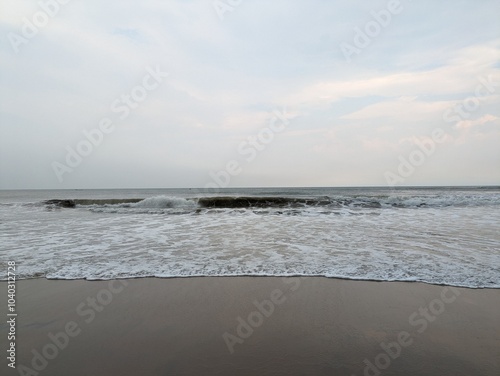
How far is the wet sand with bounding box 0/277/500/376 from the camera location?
244 centimetres

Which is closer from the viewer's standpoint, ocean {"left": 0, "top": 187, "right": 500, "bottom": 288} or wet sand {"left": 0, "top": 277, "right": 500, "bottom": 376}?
wet sand {"left": 0, "top": 277, "right": 500, "bottom": 376}

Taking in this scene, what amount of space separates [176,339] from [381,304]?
2643mm

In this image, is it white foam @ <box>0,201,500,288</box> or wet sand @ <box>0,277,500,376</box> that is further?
white foam @ <box>0,201,500,288</box>

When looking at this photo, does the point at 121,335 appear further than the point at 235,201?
No

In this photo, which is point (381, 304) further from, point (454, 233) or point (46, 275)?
point (454, 233)

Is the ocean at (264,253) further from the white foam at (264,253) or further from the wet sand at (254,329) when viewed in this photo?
the wet sand at (254,329)

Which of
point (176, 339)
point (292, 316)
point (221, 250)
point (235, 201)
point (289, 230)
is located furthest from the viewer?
point (235, 201)

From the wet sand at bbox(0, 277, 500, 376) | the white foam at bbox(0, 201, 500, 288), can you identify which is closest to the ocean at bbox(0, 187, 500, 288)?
the white foam at bbox(0, 201, 500, 288)

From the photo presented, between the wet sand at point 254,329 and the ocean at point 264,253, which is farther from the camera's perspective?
the ocean at point 264,253

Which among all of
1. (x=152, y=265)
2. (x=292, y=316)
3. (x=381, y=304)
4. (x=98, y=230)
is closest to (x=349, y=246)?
(x=381, y=304)

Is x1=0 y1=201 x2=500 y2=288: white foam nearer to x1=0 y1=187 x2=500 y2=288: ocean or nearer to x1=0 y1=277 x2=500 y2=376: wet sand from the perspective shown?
x1=0 y1=187 x2=500 y2=288: ocean

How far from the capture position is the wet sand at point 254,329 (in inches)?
96.2

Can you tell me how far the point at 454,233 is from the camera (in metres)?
8.89

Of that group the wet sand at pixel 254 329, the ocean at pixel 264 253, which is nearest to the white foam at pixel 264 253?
the ocean at pixel 264 253
